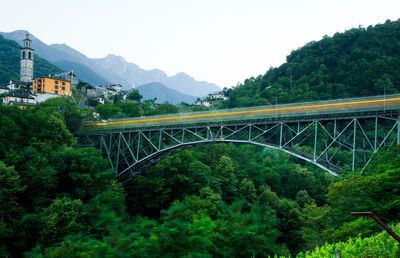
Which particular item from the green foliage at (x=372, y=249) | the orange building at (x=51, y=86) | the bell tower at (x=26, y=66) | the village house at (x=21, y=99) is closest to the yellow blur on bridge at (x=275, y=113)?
the green foliage at (x=372, y=249)

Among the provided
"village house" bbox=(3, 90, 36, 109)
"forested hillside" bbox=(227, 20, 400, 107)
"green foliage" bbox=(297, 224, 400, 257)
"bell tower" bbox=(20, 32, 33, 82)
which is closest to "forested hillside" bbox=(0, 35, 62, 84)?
"bell tower" bbox=(20, 32, 33, 82)

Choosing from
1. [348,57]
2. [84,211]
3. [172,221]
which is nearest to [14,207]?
[84,211]

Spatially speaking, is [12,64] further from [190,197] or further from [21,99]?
[190,197]

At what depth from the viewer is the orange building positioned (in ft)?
192

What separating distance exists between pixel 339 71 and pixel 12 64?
86.9 m

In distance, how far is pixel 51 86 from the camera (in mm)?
59625

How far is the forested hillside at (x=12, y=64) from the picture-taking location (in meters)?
81.2

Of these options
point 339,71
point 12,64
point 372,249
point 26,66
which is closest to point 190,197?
point 372,249

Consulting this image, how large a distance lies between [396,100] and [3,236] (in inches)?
945

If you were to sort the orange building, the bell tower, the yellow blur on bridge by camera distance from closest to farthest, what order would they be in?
the yellow blur on bridge, the orange building, the bell tower

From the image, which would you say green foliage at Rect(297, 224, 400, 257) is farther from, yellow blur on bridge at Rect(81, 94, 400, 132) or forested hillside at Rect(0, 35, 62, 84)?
forested hillside at Rect(0, 35, 62, 84)

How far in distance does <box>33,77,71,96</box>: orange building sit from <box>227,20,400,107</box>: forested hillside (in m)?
34.1

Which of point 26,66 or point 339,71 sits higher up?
point 26,66

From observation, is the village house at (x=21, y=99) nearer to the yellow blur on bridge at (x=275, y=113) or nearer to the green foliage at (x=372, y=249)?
the yellow blur on bridge at (x=275, y=113)
